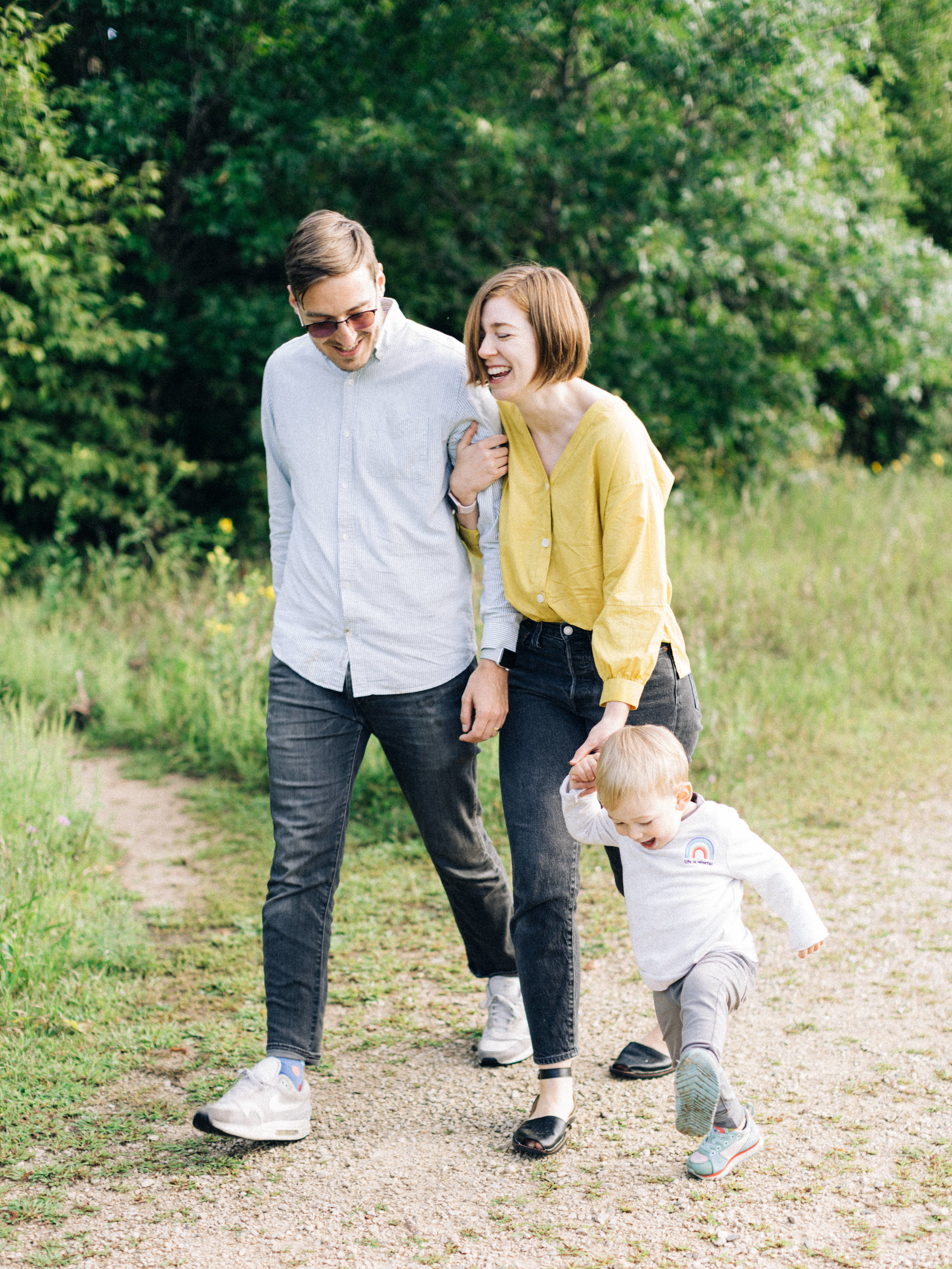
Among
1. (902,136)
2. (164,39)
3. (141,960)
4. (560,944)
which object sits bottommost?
(141,960)

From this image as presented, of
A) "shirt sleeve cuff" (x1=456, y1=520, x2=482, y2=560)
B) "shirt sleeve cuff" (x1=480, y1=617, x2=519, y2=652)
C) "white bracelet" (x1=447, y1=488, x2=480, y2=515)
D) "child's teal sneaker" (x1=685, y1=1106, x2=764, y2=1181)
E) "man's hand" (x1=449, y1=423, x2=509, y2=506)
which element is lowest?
"child's teal sneaker" (x1=685, y1=1106, x2=764, y2=1181)

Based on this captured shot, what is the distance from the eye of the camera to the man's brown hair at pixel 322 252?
254 centimetres

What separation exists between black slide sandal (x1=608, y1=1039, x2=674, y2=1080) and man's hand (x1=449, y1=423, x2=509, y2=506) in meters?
1.50

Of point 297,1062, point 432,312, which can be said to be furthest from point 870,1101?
point 432,312

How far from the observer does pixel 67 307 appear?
750 centimetres

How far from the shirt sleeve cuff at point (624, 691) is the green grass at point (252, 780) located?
52.4 inches

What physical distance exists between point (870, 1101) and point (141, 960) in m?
2.19

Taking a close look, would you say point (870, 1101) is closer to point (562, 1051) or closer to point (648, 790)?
point (562, 1051)

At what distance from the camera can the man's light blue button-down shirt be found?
2.76 meters

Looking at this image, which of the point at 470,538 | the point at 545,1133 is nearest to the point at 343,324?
the point at 470,538

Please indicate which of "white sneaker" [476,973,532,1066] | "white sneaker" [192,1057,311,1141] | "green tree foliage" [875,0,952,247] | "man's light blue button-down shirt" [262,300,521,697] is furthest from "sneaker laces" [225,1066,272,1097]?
"green tree foliage" [875,0,952,247]

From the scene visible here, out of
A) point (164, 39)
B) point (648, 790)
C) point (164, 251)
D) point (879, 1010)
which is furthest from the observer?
point (164, 251)

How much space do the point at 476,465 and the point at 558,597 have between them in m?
0.37

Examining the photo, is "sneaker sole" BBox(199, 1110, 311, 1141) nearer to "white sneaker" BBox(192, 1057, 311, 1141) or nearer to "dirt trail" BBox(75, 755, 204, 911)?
"white sneaker" BBox(192, 1057, 311, 1141)
